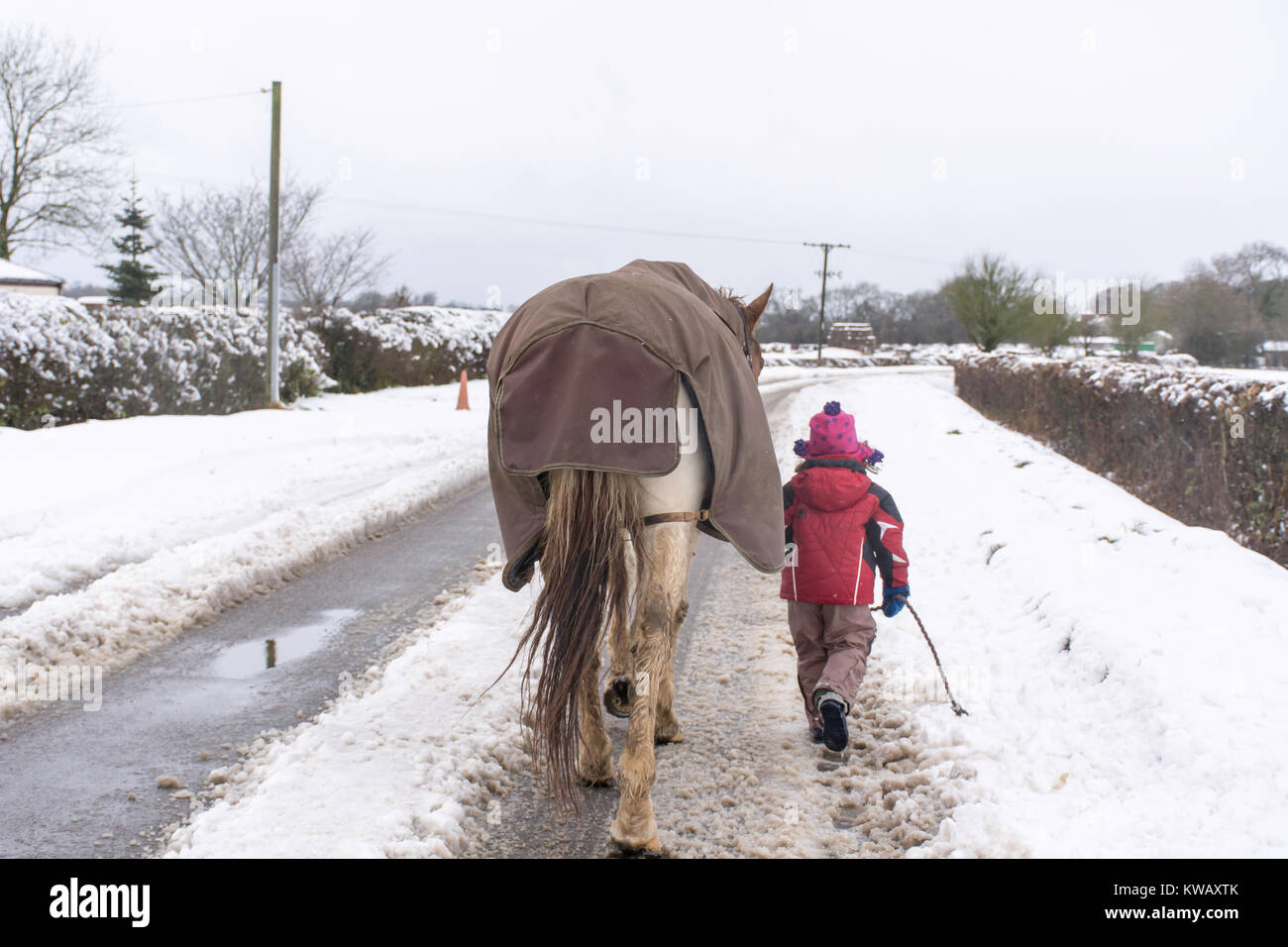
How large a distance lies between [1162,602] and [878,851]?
8.91 ft

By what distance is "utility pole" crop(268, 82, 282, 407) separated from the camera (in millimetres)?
17812

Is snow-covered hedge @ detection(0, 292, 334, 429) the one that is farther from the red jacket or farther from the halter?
the red jacket

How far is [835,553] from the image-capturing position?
12.5ft

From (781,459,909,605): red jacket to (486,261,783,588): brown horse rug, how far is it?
1.96 feet

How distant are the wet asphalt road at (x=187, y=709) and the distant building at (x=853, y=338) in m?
77.9

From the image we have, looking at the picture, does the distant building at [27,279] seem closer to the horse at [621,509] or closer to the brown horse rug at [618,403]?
the brown horse rug at [618,403]

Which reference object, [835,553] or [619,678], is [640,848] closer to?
Answer: [619,678]

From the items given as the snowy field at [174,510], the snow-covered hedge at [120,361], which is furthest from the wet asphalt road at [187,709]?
the snow-covered hedge at [120,361]

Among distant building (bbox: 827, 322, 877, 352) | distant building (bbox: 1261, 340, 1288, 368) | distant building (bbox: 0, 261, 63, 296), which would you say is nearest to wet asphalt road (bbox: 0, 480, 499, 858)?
distant building (bbox: 0, 261, 63, 296)

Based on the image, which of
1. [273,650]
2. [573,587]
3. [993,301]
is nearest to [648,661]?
[573,587]

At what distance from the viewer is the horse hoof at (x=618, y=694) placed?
3.48 meters

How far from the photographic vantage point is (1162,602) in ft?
15.1

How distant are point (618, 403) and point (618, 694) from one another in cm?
128

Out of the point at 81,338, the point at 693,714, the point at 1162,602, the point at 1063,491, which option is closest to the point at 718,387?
the point at 693,714
